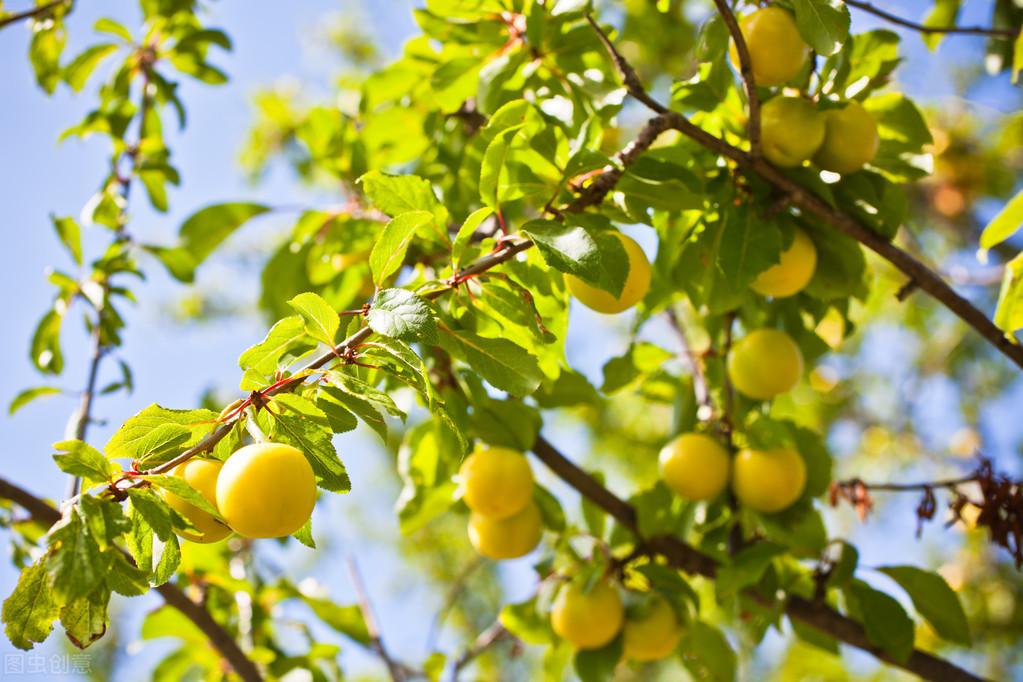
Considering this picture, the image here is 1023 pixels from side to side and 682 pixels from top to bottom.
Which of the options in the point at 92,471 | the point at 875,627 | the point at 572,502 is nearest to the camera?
the point at 92,471

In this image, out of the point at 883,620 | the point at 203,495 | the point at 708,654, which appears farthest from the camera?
the point at 708,654

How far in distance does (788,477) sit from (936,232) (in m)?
2.66

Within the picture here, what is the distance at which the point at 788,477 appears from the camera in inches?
54.4

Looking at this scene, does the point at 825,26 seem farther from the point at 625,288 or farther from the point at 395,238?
the point at 395,238

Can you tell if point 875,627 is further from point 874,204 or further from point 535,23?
point 535,23

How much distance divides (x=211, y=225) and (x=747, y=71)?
3.39 ft

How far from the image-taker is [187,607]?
49.7 inches

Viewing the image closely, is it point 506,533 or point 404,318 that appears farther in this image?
point 506,533

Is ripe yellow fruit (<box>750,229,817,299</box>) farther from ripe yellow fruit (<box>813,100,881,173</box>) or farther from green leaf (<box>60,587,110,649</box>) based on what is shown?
green leaf (<box>60,587,110,649</box>)

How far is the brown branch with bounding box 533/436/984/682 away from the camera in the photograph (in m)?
1.33

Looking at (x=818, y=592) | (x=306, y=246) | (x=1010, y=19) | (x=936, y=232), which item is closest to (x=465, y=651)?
(x=818, y=592)

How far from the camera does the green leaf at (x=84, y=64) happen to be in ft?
5.73

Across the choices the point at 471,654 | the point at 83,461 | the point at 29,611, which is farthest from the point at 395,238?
the point at 471,654

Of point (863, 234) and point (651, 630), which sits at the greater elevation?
point (863, 234)
